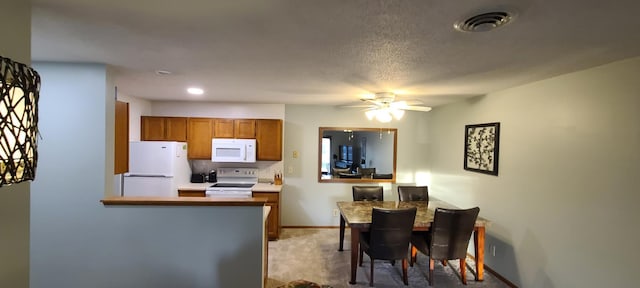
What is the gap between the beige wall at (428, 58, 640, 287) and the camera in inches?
85.4

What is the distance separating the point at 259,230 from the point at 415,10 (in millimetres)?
2022

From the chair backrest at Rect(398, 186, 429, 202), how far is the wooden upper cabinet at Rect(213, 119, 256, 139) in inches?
95.5

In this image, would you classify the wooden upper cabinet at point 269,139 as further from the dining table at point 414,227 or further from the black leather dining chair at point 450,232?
the black leather dining chair at point 450,232

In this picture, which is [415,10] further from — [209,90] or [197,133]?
[197,133]

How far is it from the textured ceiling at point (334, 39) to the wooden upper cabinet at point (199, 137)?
172 cm

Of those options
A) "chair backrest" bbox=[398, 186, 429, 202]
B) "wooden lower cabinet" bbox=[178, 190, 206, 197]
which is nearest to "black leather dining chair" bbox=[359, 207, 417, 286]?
"chair backrest" bbox=[398, 186, 429, 202]

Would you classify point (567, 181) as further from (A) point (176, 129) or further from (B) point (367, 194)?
(A) point (176, 129)

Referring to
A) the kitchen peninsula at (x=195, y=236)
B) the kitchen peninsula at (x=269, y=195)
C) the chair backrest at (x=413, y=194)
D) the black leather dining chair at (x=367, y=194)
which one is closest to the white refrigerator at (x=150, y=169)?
the kitchen peninsula at (x=269, y=195)

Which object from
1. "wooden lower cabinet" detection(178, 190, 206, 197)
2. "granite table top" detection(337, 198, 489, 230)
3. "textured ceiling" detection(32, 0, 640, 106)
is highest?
"textured ceiling" detection(32, 0, 640, 106)

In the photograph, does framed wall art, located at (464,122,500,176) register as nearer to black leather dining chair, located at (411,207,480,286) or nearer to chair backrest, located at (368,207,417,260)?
black leather dining chair, located at (411,207,480,286)

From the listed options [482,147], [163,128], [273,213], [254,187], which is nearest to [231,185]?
[254,187]

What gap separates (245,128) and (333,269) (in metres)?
2.47

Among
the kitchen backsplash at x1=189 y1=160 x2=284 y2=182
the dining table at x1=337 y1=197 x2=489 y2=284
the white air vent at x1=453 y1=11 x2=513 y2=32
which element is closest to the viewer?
the white air vent at x1=453 y1=11 x2=513 y2=32

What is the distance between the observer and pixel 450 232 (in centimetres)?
310
